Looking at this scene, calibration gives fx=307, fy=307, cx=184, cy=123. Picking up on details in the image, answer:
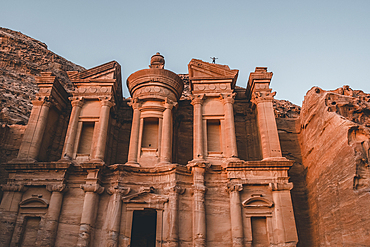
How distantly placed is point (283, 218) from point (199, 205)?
3.92 meters

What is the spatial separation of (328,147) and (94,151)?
12.0m

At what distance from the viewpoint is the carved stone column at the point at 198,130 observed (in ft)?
53.6

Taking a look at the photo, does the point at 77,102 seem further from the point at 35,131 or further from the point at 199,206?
the point at 199,206

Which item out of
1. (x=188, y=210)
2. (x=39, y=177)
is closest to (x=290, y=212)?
(x=188, y=210)

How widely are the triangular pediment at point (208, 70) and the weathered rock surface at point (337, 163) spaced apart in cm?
496

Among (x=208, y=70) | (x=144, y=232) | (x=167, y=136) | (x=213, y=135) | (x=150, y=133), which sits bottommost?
(x=144, y=232)

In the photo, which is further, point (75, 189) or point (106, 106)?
point (106, 106)

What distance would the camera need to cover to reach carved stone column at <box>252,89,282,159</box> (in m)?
16.1

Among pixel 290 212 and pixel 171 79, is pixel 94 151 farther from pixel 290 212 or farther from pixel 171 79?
pixel 290 212

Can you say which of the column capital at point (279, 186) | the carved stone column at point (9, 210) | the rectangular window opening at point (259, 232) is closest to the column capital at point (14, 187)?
the carved stone column at point (9, 210)

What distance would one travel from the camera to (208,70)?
19094mm

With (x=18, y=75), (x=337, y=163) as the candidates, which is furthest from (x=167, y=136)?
(x=18, y=75)

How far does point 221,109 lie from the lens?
18.0m

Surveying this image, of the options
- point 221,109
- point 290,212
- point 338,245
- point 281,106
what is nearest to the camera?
point 338,245
